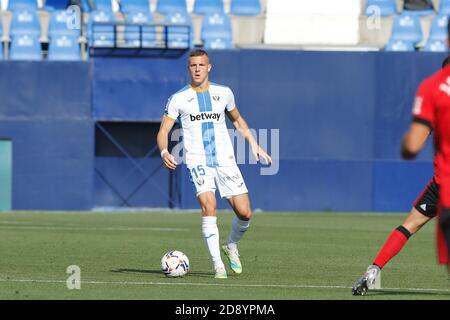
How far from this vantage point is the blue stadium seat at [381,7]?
3378 centimetres

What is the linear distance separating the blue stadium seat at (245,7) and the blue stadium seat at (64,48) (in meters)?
4.90

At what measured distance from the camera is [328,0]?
1323 inches

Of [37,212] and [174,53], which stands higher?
[174,53]

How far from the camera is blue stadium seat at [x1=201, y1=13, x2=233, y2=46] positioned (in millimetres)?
34000

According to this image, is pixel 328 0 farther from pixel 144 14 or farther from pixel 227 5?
pixel 144 14

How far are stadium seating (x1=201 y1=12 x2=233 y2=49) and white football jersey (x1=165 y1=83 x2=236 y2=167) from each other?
2090cm

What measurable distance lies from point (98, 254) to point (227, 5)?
1941 centimetres

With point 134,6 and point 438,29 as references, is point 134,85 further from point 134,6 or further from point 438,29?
point 438,29

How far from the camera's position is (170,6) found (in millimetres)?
34688

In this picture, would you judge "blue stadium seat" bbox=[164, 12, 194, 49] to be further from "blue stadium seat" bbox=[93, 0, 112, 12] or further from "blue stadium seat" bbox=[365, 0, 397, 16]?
"blue stadium seat" bbox=[365, 0, 397, 16]

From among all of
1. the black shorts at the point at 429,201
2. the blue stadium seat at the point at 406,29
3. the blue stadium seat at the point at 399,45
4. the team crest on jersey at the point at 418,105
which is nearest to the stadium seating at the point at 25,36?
the blue stadium seat at the point at 399,45

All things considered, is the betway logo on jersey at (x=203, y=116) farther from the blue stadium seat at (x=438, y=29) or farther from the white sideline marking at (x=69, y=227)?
the blue stadium seat at (x=438, y=29)

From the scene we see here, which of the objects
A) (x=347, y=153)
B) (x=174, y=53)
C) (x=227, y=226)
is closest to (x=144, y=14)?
(x=174, y=53)

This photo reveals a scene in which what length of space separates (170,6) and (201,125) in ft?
72.1
